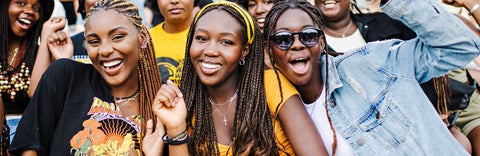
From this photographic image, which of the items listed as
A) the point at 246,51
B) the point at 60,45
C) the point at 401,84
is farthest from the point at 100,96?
the point at 401,84

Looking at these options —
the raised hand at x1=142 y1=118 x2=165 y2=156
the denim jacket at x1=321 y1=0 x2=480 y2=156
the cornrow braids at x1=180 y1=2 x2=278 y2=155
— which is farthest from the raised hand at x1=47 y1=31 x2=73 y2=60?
the denim jacket at x1=321 y1=0 x2=480 y2=156

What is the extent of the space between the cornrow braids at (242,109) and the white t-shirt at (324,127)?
0.33 m

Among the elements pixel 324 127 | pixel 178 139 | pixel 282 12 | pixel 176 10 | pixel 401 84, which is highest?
pixel 282 12

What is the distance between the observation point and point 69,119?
139 inches

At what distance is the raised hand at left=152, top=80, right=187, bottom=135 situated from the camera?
3438 millimetres

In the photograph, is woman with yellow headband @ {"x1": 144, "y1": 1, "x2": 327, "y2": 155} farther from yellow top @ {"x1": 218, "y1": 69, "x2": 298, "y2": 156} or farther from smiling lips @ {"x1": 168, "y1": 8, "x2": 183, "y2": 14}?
smiling lips @ {"x1": 168, "y1": 8, "x2": 183, "y2": 14}

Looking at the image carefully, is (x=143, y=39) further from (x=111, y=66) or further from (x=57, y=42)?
(x=57, y=42)

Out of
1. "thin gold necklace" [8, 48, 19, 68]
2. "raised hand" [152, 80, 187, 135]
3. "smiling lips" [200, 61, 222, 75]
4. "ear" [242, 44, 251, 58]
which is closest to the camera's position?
"raised hand" [152, 80, 187, 135]

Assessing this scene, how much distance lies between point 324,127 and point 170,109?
0.98 metres

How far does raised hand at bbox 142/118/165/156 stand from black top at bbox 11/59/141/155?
0.06 metres

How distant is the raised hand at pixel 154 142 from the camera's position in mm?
3547

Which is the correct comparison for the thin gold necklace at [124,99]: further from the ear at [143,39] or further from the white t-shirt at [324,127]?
the white t-shirt at [324,127]

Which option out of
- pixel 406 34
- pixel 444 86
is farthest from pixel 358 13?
pixel 444 86

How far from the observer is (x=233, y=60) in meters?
3.70
